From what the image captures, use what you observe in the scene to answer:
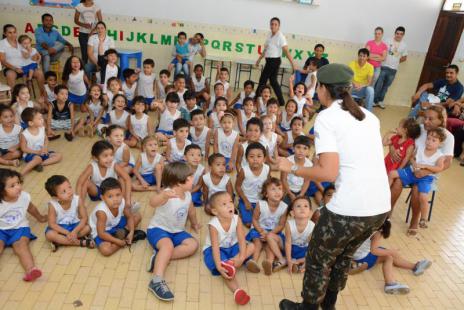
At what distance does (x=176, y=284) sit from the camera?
108 inches

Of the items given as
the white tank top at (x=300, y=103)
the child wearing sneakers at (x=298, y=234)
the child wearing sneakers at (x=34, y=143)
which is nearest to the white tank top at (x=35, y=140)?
the child wearing sneakers at (x=34, y=143)

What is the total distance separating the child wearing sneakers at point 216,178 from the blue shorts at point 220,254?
0.76 meters

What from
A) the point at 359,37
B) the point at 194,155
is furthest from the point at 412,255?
the point at 359,37

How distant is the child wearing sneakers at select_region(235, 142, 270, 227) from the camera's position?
11.7ft

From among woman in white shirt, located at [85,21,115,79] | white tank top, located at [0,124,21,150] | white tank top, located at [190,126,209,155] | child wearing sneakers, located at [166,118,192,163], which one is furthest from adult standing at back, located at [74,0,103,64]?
child wearing sneakers, located at [166,118,192,163]

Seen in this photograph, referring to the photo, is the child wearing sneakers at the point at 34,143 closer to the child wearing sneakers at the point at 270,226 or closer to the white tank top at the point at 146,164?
the white tank top at the point at 146,164

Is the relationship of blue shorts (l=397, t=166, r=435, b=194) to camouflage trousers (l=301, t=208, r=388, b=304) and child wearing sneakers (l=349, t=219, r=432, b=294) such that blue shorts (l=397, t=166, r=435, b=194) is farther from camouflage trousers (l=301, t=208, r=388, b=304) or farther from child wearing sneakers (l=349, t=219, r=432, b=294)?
camouflage trousers (l=301, t=208, r=388, b=304)

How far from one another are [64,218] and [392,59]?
281 inches

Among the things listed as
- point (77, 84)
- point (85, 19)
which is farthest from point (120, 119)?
point (85, 19)

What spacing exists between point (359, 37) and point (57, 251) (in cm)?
727

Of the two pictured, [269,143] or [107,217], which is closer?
[107,217]

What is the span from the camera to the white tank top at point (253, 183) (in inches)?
143

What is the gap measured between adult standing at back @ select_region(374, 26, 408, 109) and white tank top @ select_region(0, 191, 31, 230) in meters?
7.25

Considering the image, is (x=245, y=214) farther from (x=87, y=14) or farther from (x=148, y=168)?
(x=87, y=14)
